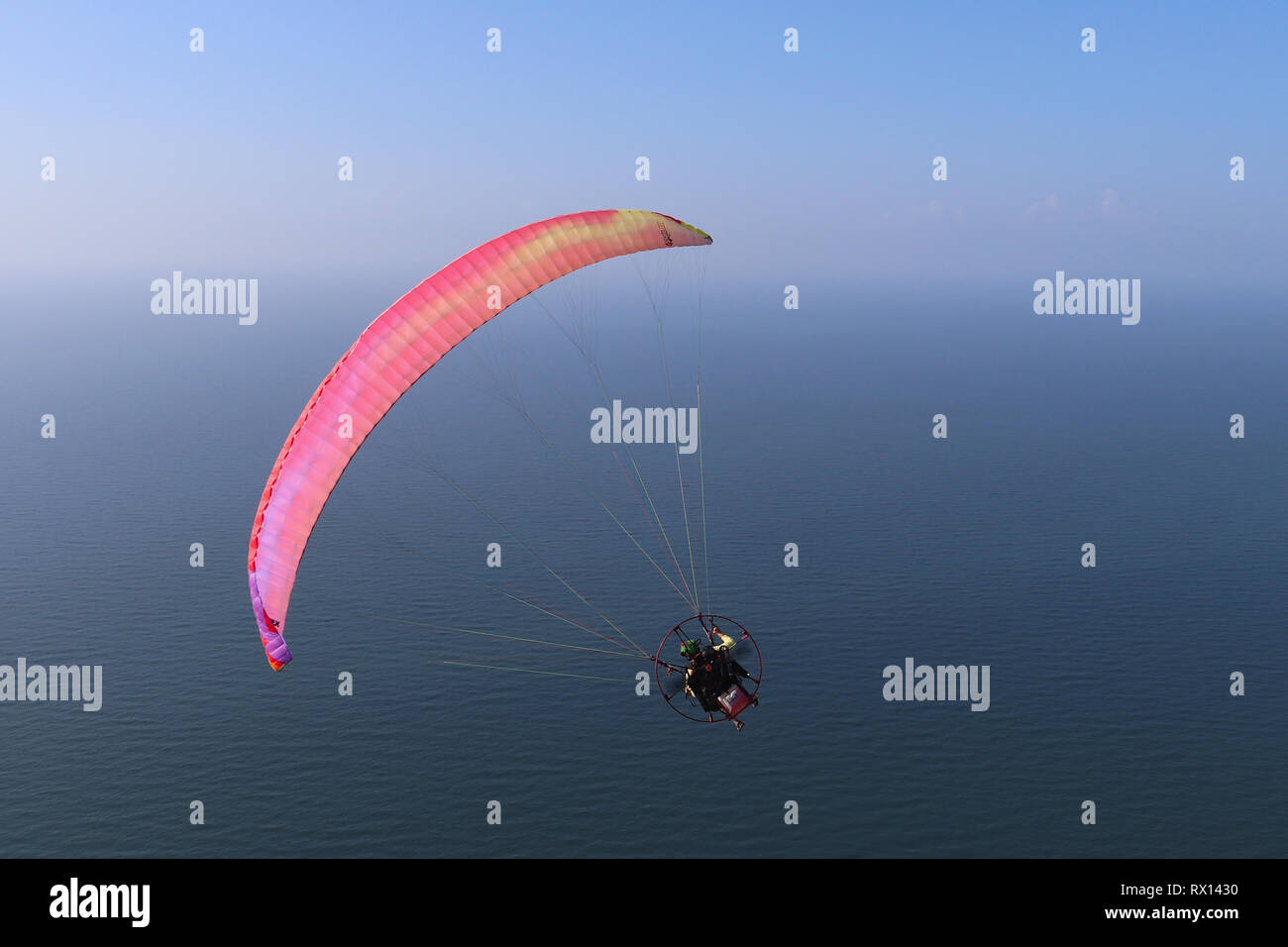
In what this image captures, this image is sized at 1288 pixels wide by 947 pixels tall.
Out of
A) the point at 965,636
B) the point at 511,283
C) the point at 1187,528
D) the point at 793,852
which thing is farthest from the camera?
the point at 1187,528

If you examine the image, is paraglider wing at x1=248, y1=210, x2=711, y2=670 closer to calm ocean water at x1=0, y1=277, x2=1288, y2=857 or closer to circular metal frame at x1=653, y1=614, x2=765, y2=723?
circular metal frame at x1=653, y1=614, x2=765, y2=723

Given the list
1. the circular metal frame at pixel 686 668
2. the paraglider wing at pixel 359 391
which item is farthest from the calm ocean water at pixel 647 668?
the paraglider wing at pixel 359 391

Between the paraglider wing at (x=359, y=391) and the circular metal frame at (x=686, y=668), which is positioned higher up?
the paraglider wing at (x=359, y=391)

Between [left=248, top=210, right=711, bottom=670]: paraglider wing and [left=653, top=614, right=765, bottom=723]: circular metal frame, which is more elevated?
[left=248, top=210, right=711, bottom=670]: paraglider wing

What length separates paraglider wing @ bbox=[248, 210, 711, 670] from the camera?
39562 mm

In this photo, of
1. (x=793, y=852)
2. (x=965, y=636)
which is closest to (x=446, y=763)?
(x=793, y=852)

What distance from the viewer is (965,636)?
106438 millimetres

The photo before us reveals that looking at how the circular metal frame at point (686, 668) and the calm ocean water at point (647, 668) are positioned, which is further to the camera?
the calm ocean water at point (647, 668)

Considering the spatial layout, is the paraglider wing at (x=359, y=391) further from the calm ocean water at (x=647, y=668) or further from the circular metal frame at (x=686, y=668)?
the calm ocean water at (x=647, y=668)

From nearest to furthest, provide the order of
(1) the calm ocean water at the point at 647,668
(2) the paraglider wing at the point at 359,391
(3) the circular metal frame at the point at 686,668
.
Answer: (3) the circular metal frame at the point at 686,668 < (2) the paraglider wing at the point at 359,391 < (1) the calm ocean water at the point at 647,668

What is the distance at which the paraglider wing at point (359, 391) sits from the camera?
39.6m

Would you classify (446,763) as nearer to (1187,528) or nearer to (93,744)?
(93,744)

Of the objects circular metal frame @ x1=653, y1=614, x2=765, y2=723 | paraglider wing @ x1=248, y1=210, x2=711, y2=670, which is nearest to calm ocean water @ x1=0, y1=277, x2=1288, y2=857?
circular metal frame @ x1=653, y1=614, x2=765, y2=723
